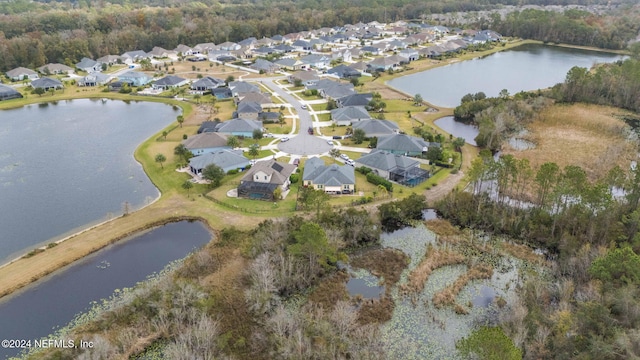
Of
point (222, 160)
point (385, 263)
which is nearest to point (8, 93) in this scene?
point (222, 160)

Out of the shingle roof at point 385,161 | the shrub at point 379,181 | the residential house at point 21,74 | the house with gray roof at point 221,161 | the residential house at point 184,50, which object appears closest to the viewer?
the shrub at point 379,181

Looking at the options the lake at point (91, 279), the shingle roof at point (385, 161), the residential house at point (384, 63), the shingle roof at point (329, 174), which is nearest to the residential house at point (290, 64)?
the residential house at point (384, 63)

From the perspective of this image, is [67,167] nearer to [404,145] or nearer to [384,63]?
[404,145]

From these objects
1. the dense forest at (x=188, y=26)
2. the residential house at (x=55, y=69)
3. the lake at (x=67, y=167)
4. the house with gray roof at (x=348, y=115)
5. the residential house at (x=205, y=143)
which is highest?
the dense forest at (x=188, y=26)

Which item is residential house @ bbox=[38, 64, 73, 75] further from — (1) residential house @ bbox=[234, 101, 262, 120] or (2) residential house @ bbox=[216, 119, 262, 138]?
(2) residential house @ bbox=[216, 119, 262, 138]

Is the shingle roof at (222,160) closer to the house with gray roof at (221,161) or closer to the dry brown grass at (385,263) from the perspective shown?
the house with gray roof at (221,161)

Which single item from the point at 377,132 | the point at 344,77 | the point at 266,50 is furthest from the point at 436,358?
the point at 266,50
